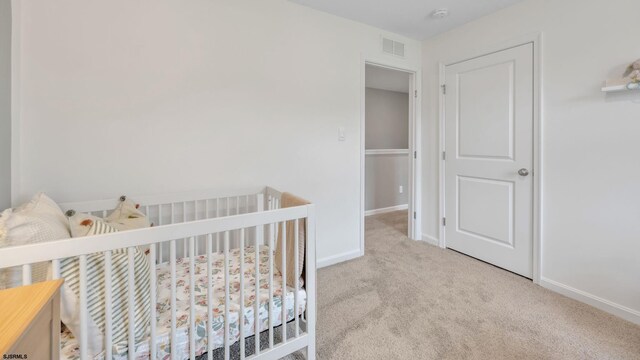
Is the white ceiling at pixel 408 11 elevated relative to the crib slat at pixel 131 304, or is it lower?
elevated

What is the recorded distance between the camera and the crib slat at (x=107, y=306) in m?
0.99

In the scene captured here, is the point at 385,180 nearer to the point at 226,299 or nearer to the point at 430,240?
the point at 430,240

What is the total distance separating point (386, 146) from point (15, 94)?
460 cm

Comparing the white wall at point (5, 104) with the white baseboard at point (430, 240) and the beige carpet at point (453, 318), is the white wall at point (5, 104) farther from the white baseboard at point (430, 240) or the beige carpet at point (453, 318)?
the white baseboard at point (430, 240)

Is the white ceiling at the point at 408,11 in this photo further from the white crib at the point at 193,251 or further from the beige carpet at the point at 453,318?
the beige carpet at the point at 453,318

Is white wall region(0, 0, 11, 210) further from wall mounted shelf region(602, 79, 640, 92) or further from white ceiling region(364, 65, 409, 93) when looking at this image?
wall mounted shelf region(602, 79, 640, 92)

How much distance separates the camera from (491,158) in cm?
255

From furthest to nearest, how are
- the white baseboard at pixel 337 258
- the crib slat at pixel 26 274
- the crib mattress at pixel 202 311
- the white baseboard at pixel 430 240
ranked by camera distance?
the white baseboard at pixel 430 240, the white baseboard at pixel 337 258, the crib mattress at pixel 202 311, the crib slat at pixel 26 274

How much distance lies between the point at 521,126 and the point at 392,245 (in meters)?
1.59

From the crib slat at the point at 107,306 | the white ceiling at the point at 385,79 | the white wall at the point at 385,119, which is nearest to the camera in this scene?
the crib slat at the point at 107,306

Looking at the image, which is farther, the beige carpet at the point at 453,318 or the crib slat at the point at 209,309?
the beige carpet at the point at 453,318

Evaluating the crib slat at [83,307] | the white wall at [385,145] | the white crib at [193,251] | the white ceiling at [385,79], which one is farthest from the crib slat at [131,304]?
the white wall at [385,145]

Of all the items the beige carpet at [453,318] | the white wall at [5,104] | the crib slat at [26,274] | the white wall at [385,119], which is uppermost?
the white wall at [385,119]

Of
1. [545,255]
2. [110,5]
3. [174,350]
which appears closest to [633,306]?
[545,255]
